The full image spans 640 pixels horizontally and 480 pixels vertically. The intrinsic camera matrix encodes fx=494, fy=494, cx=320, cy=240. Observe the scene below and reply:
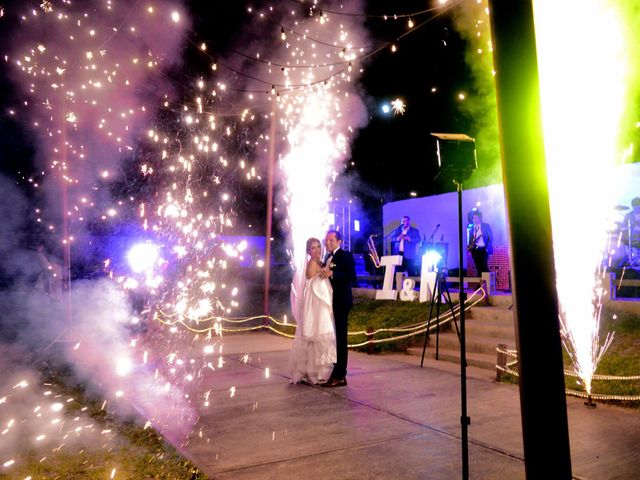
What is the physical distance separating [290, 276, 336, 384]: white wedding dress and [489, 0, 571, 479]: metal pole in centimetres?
436

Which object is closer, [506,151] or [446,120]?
[506,151]

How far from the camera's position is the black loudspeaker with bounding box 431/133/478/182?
413 cm

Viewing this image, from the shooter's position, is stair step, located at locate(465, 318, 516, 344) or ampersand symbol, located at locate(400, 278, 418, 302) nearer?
stair step, located at locate(465, 318, 516, 344)

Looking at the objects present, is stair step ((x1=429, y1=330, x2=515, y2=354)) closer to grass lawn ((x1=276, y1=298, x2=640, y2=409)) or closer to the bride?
grass lawn ((x1=276, y1=298, x2=640, y2=409))

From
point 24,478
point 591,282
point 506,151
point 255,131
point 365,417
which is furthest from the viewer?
point 255,131

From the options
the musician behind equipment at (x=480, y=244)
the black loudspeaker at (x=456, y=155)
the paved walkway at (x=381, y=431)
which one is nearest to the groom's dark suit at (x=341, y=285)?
the paved walkway at (x=381, y=431)

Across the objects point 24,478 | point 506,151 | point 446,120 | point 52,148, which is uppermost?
point 446,120

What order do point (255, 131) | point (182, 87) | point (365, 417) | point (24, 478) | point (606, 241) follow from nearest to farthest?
point (24, 478)
point (365, 417)
point (606, 241)
point (182, 87)
point (255, 131)

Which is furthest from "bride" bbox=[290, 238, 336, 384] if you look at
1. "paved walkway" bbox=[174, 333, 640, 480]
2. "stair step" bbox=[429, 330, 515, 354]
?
"stair step" bbox=[429, 330, 515, 354]

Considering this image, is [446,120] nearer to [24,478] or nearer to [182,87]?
[182,87]

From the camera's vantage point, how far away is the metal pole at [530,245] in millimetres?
2156

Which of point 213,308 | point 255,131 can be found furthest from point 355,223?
point 213,308

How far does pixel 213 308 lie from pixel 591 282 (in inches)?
498

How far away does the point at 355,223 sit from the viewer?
75.7 feet
